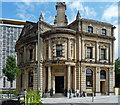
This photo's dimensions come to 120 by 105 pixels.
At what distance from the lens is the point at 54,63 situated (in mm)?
32125

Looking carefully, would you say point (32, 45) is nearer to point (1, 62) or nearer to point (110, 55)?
point (110, 55)

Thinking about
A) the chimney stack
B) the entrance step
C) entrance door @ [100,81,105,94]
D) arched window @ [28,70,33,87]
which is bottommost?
the entrance step

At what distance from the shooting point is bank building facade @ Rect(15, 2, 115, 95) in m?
32.8

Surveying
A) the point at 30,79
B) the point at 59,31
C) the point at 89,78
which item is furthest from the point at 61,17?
the point at 30,79

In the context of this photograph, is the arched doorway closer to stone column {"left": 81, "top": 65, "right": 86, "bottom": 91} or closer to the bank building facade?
the bank building facade

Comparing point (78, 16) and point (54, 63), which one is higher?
point (78, 16)

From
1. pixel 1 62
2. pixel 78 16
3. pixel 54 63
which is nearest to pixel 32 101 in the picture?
pixel 54 63

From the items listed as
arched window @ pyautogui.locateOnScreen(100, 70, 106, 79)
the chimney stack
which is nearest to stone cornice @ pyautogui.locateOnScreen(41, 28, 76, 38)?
the chimney stack

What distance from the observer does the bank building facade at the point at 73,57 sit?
3278 centimetres

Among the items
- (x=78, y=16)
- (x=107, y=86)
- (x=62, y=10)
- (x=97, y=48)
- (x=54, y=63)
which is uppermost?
(x=62, y=10)

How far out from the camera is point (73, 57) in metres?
33.8

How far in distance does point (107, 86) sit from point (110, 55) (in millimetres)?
6609

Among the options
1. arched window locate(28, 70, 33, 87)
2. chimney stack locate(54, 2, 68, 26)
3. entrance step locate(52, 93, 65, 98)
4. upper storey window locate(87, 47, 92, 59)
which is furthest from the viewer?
chimney stack locate(54, 2, 68, 26)

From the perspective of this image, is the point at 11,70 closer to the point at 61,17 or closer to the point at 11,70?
the point at 11,70
